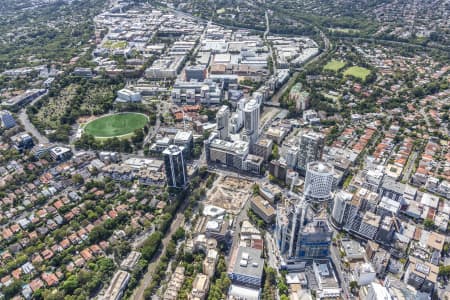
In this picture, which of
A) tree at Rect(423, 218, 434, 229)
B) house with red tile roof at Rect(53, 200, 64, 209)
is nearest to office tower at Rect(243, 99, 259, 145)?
tree at Rect(423, 218, 434, 229)

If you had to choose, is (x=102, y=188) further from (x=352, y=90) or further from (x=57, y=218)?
(x=352, y=90)

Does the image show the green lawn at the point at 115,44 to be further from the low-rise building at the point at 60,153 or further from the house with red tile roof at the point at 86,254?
the house with red tile roof at the point at 86,254

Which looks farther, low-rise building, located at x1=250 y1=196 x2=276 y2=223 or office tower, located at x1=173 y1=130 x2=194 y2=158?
office tower, located at x1=173 y1=130 x2=194 y2=158

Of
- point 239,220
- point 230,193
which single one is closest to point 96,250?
point 239,220

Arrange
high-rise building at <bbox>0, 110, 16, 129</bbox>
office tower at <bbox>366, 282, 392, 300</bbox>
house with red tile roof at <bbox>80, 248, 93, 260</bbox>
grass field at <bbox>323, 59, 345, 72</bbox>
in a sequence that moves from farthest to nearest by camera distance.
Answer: grass field at <bbox>323, 59, 345, 72</bbox> → high-rise building at <bbox>0, 110, 16, 129</bbox> → house with red tile roof at <bbox>80, 248, 93, 260</bbox> → office tower at <bbox>366, 282, 392, 300</bbox>

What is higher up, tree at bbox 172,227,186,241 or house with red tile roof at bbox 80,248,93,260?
tree at bbox 172,227,186,241

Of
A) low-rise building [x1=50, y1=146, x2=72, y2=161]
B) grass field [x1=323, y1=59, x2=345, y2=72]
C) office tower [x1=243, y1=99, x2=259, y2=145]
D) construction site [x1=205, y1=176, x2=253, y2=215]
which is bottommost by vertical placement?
construction site [x1=205, y1=176, x2=253, y2=215]

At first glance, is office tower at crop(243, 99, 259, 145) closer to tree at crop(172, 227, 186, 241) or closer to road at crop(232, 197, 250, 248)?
road at crop(232, 197, 250, 248)
